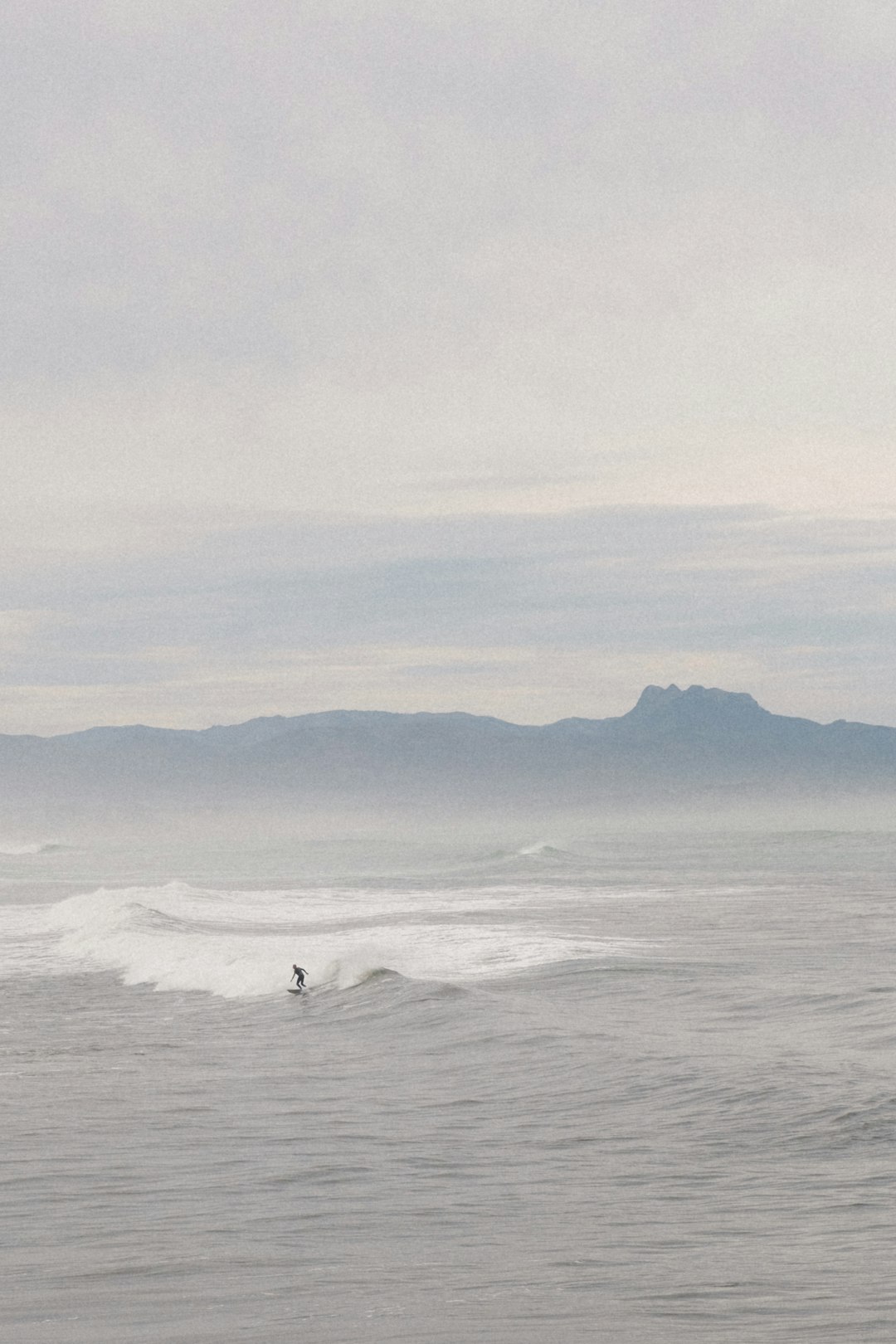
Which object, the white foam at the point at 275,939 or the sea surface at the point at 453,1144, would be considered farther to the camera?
the white foam at the point at 275,939

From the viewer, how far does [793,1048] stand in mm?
17938

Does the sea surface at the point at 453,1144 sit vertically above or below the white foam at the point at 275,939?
above

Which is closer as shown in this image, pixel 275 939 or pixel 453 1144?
pixel 453 1144

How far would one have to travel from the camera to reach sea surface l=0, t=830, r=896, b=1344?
866 cm

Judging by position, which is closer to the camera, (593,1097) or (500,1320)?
(500,1320)

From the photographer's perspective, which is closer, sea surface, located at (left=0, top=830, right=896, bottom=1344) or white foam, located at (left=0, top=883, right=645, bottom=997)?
sea surface, located at (left=0, top=830, right=896, bottom=1344)

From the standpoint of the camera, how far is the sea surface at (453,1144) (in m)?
8.66

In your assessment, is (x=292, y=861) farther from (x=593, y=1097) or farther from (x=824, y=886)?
(x=593, y=1097)

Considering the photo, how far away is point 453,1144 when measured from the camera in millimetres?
13047

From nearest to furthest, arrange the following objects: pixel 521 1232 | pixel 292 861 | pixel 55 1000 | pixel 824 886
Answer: pixel 521 1232 < pixel 55 1000 < pixel 824 886 < pixel 292 861

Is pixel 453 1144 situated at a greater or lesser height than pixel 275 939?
greater

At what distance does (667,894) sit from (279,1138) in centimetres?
4025

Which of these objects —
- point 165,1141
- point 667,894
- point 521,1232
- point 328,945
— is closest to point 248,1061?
point 165,1141

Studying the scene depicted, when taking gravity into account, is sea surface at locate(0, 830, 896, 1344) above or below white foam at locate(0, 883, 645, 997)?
above
